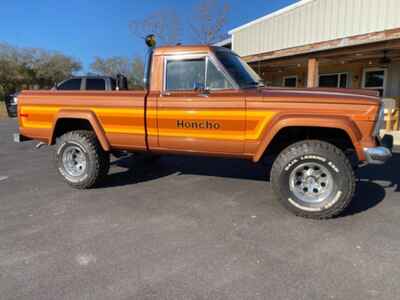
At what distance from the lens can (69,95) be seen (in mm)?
4375

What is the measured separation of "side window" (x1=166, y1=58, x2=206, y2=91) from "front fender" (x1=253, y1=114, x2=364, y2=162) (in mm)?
1143

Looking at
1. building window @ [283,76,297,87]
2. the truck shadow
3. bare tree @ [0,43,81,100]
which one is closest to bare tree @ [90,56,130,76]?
bare tree @ [0,43,81,100]

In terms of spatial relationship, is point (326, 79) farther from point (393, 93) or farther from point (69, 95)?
point (69, 95)

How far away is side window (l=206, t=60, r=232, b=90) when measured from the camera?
3.78m

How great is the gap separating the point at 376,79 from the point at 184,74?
11054 millimetres

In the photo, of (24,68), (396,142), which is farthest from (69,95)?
(24,68)

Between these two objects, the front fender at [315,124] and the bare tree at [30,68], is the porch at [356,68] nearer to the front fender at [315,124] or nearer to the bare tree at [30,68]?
the front fender at [315,124]

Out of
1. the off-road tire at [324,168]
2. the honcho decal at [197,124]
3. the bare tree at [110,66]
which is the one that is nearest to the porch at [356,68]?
the honcho decal at [197,124]

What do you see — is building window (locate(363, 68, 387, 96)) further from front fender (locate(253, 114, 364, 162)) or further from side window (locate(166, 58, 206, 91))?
side window (locate(166, 58, 206, 91))

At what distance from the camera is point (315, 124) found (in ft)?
10.8

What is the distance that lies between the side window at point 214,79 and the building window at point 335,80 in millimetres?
11245

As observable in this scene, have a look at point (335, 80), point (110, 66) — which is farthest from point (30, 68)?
point (335, 80)

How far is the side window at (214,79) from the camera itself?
3.78m

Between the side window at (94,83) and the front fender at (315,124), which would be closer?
the front fender at (315,124)
